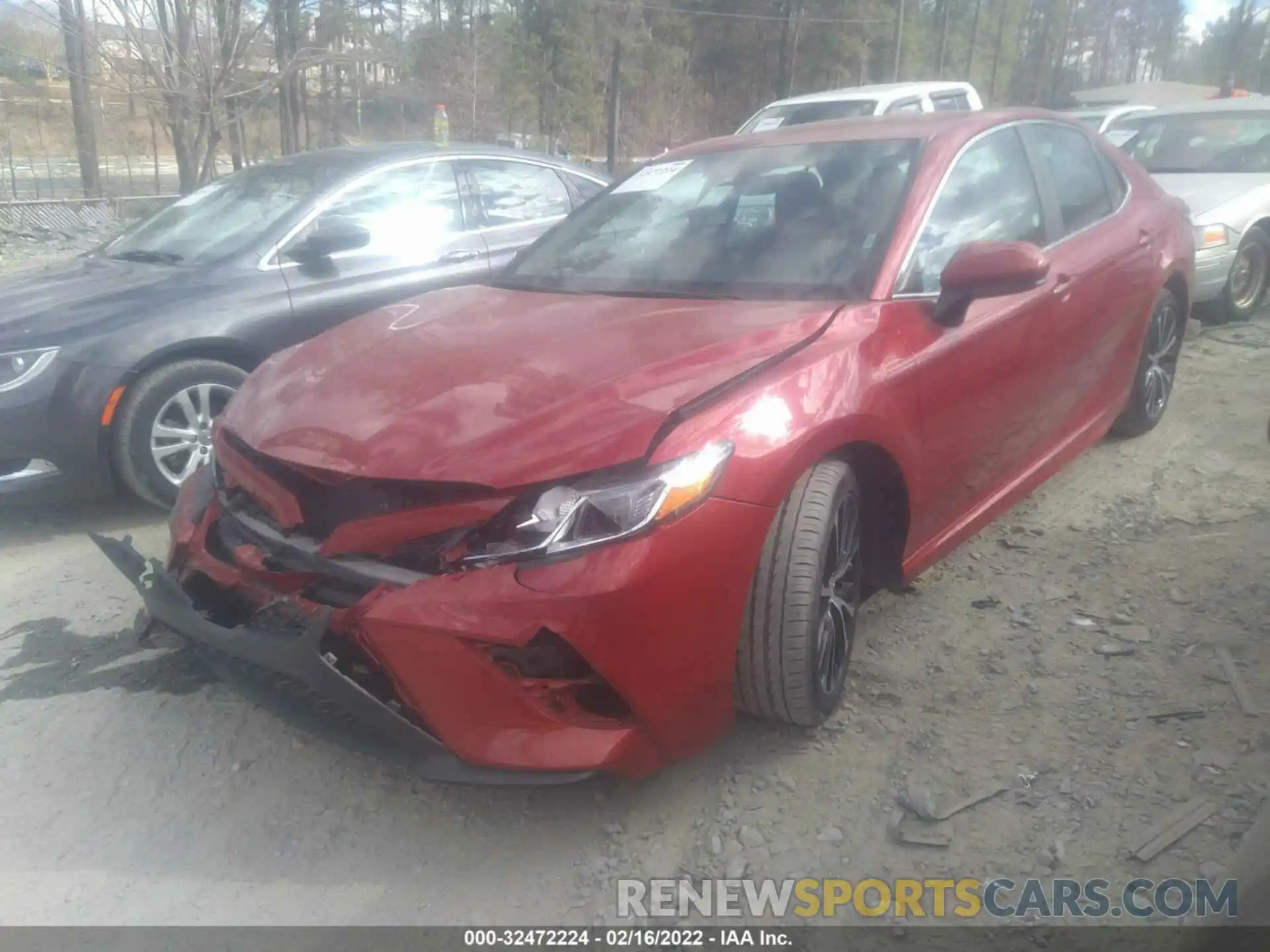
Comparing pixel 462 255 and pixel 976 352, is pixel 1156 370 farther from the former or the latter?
pixel 462 255

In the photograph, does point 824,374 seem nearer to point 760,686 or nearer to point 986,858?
point 760,686

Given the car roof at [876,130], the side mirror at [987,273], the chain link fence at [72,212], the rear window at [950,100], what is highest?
the rear window at [950,100]

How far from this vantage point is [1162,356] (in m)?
4.75

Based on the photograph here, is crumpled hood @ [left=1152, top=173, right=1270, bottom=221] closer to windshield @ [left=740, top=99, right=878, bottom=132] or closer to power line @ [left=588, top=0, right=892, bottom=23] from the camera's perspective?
windshield @ [left=740, top=99, right=878, bottom=132]

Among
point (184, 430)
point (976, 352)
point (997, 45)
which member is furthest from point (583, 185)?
point (997, 45)

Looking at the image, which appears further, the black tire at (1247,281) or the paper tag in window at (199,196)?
the black tire at (1247,281)

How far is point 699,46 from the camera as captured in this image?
1601 inches

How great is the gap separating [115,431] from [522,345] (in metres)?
2.35

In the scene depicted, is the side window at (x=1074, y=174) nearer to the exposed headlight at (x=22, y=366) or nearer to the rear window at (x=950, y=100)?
the exposed headlight at (x=22, y=366)

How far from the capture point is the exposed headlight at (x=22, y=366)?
13.3ft

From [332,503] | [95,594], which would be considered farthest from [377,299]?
[332,503]

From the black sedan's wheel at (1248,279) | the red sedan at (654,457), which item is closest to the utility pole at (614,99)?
the black sedan's wheel at (1248,279)

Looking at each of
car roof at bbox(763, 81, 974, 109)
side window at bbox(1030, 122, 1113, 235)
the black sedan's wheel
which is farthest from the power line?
side window at bbox(1030, 122, 1113, 235)

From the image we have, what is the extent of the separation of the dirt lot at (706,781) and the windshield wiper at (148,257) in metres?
2.00
